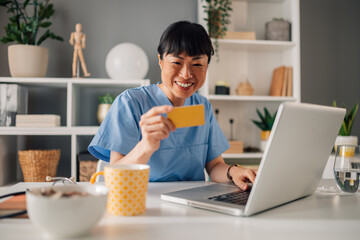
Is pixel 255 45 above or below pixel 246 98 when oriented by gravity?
above

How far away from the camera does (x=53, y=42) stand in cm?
260

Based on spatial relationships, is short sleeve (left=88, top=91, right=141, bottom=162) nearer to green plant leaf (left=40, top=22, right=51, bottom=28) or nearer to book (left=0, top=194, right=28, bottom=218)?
book (left=0, top=194, right=28, bottom=218)

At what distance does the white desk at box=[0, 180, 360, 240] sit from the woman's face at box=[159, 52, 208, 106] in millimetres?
566

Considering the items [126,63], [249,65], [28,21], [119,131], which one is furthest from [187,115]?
[28,21]

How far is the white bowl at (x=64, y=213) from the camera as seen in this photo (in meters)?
0.53

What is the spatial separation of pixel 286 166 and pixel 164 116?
2.02ft

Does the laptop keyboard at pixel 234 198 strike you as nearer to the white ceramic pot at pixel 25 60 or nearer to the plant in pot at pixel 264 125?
the plant in pot at pixel 264 125

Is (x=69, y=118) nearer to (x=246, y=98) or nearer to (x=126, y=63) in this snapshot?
(x=126, y=63)

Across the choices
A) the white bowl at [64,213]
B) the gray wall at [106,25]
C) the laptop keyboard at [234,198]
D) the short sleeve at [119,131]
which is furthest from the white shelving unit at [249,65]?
the white bowl at [64,213]

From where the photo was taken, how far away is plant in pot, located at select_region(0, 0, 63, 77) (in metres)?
2.25

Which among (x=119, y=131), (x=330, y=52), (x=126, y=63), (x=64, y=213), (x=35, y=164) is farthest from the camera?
(x=330, y=52)

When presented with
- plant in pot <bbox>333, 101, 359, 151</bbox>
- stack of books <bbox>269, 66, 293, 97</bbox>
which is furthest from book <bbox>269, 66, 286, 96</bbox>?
plant in pot <bbox>333, 101, 359, 151</bbox>

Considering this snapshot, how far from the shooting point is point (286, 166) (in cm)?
72

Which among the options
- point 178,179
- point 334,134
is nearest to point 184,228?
point 334,134
